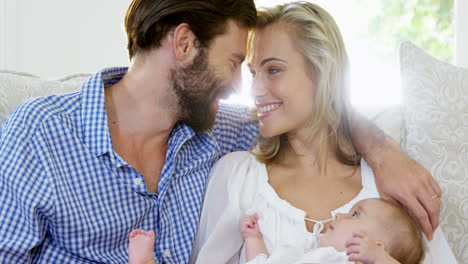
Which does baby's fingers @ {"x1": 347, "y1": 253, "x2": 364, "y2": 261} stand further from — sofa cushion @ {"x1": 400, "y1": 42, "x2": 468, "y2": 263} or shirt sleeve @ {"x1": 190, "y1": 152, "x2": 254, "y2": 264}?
sofa cushion @ {"x1": 400, "y1": 42, "x2": 468, "y2": 263}

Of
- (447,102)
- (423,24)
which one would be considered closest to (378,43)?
(423,24)

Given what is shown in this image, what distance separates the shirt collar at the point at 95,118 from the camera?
1548mm

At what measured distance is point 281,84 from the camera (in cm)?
172

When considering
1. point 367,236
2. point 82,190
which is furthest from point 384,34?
point 82,190

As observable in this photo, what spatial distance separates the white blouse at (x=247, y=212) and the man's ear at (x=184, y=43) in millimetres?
332

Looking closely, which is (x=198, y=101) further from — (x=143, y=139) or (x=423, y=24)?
(x=423, y=24)

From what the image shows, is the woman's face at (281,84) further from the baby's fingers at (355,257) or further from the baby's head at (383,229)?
the baby's fingers at (355,257)

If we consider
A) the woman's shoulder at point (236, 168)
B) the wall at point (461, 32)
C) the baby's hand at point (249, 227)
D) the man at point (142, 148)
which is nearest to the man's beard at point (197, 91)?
the man at point (142, 148)

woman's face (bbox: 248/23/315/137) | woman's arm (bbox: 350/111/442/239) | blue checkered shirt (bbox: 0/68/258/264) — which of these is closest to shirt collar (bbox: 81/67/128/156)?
blue checkered shirt (bbox: 0/68/258/264)

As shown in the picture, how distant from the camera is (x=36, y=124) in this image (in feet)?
4.89

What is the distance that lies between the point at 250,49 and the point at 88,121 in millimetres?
546

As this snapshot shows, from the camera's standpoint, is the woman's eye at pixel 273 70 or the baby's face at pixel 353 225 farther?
the woman's eye at pixel 273 70

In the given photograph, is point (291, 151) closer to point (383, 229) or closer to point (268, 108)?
point (268, 108)

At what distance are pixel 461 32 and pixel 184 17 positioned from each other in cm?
183
